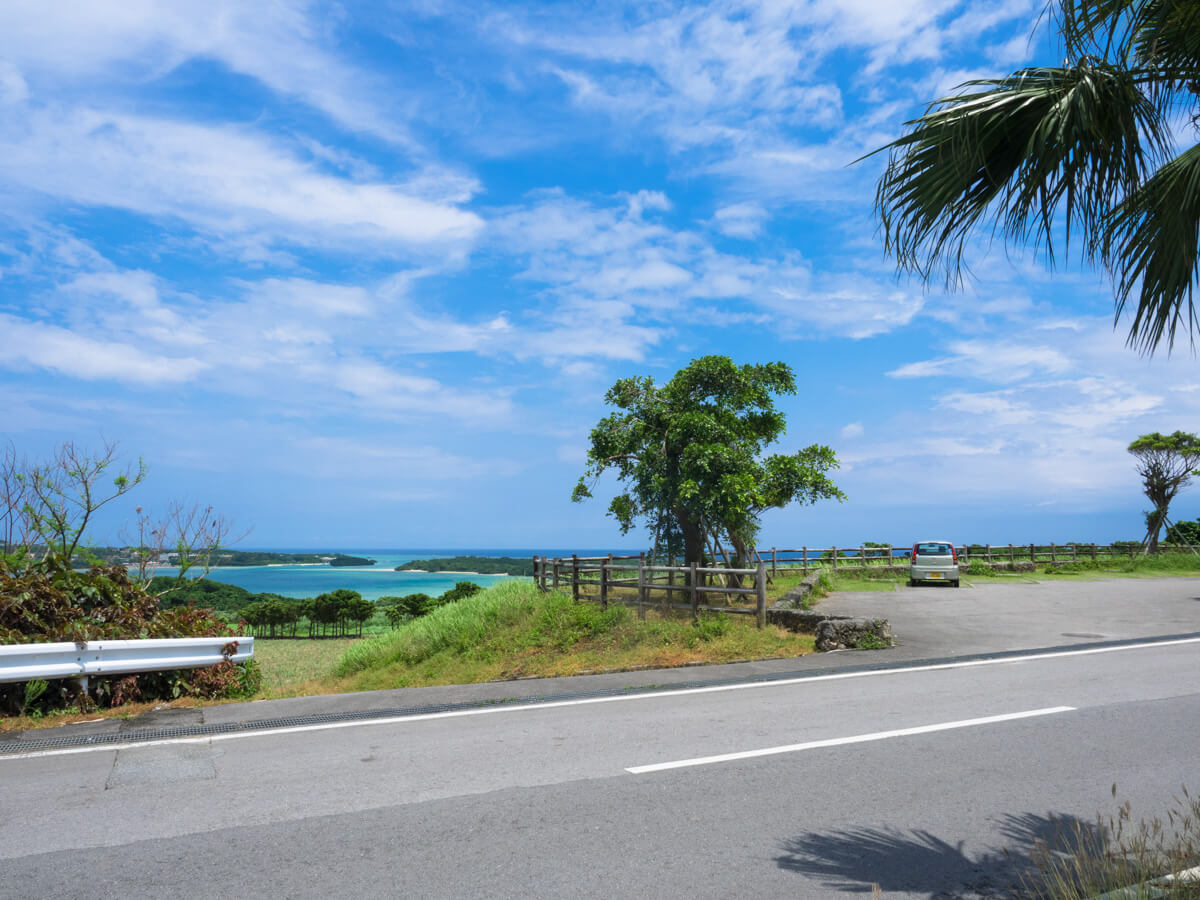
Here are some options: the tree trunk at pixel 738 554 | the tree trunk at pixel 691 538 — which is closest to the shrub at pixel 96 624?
the tree trunk at pixel 691 538

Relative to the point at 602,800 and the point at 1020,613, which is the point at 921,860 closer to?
the point at 602,800

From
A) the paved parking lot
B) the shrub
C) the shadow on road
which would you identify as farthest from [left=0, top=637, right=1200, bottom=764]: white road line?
the shadow on road

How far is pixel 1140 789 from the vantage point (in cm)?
529

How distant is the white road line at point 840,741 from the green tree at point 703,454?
10878mm

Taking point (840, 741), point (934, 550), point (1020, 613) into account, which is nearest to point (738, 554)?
point (1020, 613)

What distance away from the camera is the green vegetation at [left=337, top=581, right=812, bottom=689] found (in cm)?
1238

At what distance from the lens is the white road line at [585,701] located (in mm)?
6572

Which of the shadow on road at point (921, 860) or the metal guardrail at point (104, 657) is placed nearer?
the shadow on road at point (921, 860)

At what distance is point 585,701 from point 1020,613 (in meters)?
14.0

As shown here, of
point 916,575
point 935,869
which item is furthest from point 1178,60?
point 916,575

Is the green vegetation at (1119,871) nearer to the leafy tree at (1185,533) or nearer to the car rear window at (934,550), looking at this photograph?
the car rear window at (934,550)

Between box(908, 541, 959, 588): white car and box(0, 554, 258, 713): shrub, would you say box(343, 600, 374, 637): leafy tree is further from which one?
box(0, 554, 258, 713): shrub

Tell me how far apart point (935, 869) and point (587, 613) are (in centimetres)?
1117

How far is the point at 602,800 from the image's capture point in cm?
504
